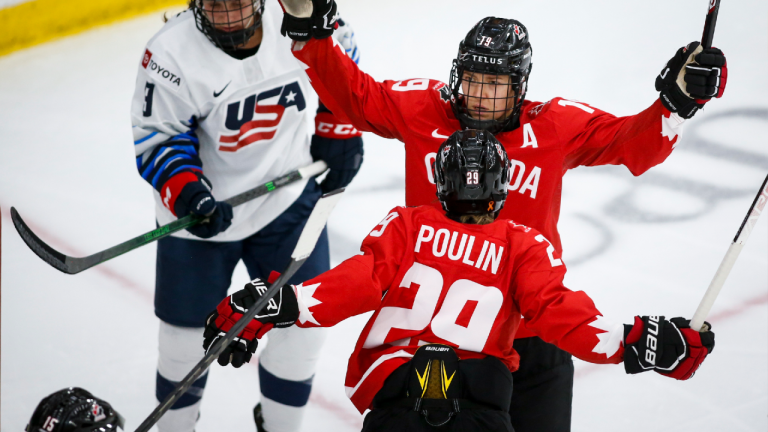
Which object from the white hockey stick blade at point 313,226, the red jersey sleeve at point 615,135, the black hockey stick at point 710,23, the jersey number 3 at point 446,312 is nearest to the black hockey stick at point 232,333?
the white hockey stick blade at point 313,226

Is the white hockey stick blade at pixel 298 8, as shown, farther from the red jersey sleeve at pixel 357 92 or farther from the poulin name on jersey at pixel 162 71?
the poulin name on jersey at pixel 162 71

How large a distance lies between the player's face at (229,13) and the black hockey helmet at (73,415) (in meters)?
1.01

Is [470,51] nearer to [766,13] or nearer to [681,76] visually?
[681,76]

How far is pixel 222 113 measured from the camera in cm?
239

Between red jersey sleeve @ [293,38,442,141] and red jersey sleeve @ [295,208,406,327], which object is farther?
red jersey sleeve @ [293,38,442,141]

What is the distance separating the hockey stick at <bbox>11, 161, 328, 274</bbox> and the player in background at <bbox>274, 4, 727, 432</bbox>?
0.42 metres

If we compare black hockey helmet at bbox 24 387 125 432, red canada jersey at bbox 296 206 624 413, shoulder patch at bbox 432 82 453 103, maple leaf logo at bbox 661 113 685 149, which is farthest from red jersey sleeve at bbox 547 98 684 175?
black hockey helmet at bbox 24 387 125 432

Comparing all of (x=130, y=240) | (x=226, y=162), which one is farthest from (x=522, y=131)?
(x=130, y=240)

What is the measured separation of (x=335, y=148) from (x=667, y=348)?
1.34 meters

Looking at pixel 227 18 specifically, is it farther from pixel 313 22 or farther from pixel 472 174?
pixel 472 174

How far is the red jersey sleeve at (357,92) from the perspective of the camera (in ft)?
6.92

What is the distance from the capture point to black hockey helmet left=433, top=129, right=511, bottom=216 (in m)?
1.74

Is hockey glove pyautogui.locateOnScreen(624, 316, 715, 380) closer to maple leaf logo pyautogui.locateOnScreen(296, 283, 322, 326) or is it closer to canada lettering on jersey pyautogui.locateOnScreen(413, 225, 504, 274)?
canada lettering on jersey pyautogui.locateOnScreen(413, 225, 504, 274)

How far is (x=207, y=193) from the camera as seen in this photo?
2.34 meters
